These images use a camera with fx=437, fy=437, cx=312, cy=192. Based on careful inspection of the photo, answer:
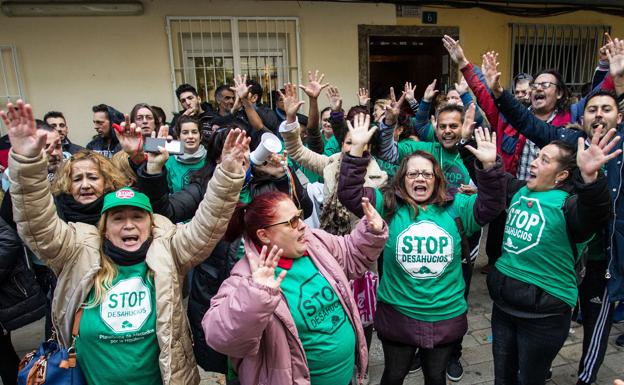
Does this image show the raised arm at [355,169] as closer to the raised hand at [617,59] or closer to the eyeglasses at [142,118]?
the raised hand at [617,59]

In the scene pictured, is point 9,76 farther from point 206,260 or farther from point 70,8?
point 206,260

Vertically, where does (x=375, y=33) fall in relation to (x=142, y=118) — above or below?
above

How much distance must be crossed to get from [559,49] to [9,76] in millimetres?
9179

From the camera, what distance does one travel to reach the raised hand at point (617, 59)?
2.77 m

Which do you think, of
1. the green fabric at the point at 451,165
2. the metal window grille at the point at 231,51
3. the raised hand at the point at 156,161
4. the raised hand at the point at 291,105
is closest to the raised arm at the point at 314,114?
the raised hand at the point at 291,105

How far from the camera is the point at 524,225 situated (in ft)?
7.34

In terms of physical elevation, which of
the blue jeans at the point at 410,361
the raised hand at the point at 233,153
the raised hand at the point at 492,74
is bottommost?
the blue jeans at the point at 410,361

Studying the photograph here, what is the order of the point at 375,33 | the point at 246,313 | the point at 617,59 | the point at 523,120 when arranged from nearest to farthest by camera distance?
the point at 246,313, the point at 617,59, the point at 523,120, the point at 375,33

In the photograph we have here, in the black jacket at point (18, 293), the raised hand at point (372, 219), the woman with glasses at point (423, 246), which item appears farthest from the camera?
the black jacket at point (18, 293)

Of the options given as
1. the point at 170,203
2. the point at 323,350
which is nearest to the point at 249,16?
the point at 170,203

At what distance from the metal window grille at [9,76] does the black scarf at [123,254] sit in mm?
5434

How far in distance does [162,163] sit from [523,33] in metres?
7.78

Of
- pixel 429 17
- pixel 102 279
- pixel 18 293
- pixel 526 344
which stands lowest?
pixel 526 344

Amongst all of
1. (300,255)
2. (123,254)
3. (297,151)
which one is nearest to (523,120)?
(297,151)
